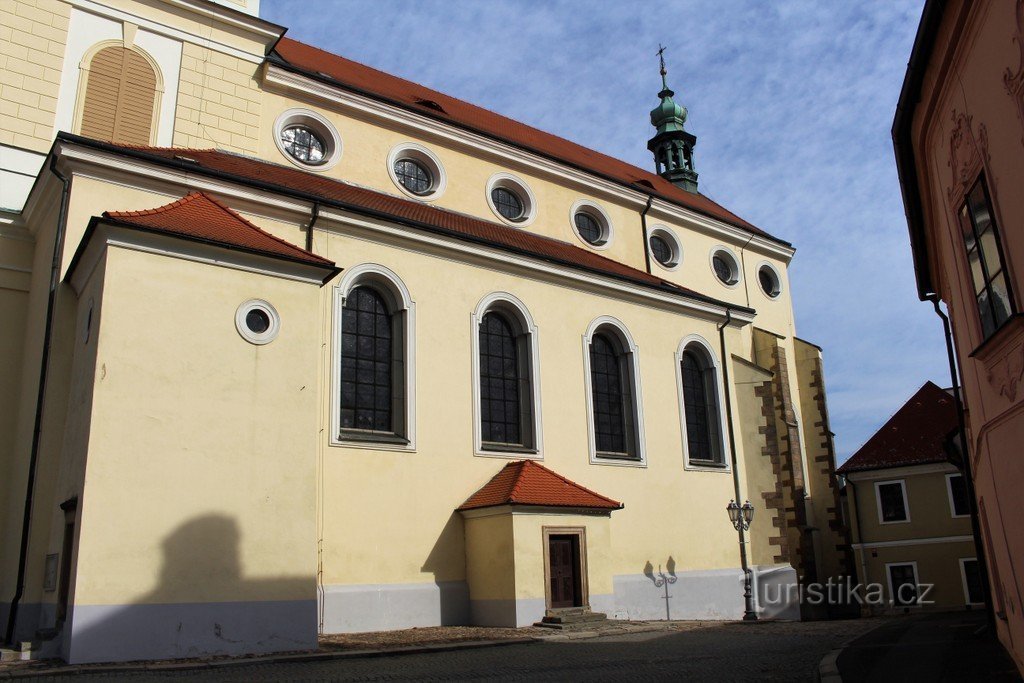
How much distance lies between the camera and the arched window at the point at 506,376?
596 inches

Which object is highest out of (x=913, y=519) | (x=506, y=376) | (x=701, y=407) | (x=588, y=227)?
(x=588, y=227)

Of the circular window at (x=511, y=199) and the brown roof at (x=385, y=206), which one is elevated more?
the circular window at (x=511, y=199)

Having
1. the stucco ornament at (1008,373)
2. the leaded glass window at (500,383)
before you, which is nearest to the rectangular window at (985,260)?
the stucco ornament at (1008,373)

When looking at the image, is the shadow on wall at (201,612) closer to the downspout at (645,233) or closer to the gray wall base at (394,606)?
the gray wall base at (394,606)

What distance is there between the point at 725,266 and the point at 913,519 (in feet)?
34.1

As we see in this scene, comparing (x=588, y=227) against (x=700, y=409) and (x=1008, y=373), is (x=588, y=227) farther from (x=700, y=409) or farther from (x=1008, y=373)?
(x=1008, y=373)

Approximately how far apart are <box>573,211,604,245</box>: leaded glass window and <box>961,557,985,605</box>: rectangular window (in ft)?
50.1

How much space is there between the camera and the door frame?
44.4 feet

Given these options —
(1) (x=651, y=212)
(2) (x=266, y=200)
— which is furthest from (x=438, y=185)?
(1) (x=651, y=212)

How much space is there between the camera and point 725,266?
24531mm

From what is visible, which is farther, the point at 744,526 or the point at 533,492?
the point at 744,526

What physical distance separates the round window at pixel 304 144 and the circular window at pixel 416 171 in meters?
1.40

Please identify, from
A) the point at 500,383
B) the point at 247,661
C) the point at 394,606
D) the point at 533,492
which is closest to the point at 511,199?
the point at 500,383

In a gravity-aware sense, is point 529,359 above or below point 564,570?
above
